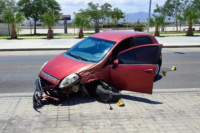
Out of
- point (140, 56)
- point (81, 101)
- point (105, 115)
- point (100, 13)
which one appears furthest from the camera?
point (100, 13)

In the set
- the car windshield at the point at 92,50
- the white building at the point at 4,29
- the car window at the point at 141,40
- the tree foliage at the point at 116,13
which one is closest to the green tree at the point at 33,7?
the white building at the point at 4,29

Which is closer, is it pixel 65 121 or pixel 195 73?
pixel 65 121

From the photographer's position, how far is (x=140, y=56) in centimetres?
609


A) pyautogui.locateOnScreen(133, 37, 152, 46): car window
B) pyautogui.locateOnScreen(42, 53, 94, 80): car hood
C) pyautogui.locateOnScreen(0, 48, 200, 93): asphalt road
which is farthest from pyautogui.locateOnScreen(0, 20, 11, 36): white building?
pyautogui.locateOnScreen(42, 53, 94, 80): car hood

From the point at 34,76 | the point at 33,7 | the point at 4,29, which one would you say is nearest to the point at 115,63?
the point at 34,76

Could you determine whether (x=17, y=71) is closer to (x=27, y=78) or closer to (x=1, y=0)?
(x=27, y=78)

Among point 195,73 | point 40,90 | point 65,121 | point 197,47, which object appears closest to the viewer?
point 65,121

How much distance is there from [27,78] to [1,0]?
34.0m

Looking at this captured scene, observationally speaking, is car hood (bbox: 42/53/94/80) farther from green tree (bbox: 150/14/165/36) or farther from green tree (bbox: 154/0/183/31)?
green tree (bbox: 154/0/183/31)

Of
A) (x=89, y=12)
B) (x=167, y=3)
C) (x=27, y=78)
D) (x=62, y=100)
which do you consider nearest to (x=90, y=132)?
(x=62, y=100)

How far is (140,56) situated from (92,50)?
49.7 inches

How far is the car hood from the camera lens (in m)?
5.34

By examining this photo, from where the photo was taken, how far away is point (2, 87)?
22.5ft

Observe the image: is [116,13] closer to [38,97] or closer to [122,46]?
[122,46]
